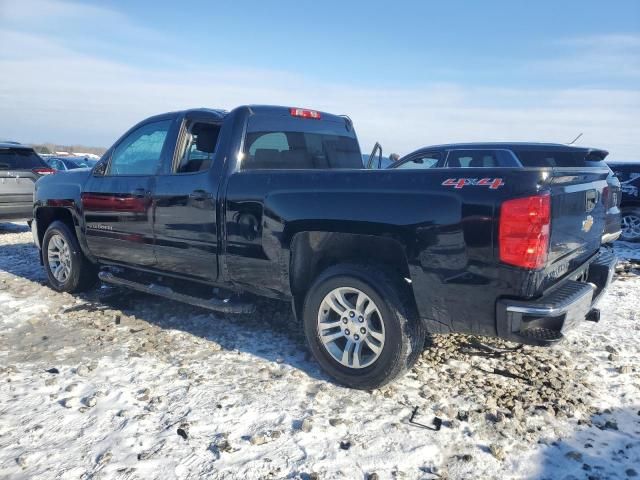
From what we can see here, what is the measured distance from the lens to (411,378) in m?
3.55

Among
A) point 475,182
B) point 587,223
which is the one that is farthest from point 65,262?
point 587,223

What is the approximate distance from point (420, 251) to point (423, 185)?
1.30 feet

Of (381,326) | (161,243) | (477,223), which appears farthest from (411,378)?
(161,243)

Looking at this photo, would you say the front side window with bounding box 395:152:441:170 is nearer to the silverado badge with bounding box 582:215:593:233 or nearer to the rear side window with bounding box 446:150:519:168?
the rear side window with bounding box 446:150:519:168

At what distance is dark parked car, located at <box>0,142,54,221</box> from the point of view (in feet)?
29.7

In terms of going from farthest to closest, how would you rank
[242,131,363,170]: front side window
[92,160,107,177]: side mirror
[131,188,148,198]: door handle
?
1. [92,160,107,177]: side mirror
2. [131,188,148,198]: door handle
3. [242,131,363,170]: front side window

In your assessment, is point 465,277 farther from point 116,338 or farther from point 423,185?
point 116,338

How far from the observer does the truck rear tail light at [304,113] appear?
14.9 ft

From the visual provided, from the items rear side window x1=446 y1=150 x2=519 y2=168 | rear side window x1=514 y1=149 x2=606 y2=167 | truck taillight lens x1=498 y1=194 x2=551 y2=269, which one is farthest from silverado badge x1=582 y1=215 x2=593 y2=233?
rear side window x1=514 y1=149 x2=606 y2=167

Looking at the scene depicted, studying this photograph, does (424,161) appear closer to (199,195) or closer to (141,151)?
(141,151)

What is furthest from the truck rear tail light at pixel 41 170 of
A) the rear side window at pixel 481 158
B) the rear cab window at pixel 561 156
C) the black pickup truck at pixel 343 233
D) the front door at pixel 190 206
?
the rear cab window at pixel 561 156

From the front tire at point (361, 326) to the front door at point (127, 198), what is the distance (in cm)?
197

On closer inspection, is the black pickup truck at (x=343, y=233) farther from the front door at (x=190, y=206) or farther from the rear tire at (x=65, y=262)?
the rear tire at (x=65, y=262)

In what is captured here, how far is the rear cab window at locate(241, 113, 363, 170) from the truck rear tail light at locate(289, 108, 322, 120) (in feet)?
0.12
